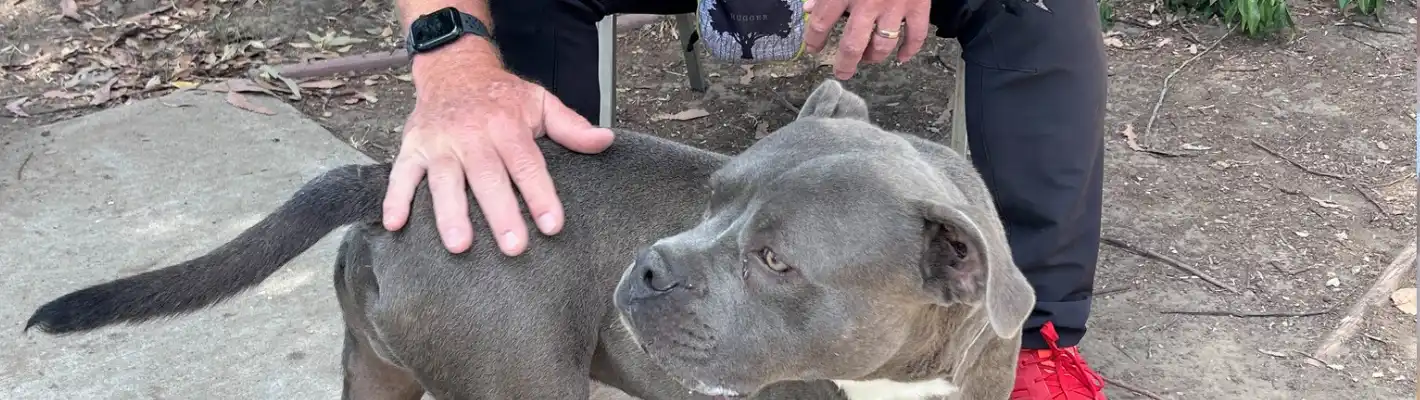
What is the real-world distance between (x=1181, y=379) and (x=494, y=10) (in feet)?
8.32

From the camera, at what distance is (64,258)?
451cm

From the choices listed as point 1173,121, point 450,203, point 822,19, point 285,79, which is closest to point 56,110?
point 285,79

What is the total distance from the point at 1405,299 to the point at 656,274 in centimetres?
317

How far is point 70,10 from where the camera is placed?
6.76m

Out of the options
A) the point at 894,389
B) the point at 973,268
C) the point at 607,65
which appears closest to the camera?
the point at 973,268

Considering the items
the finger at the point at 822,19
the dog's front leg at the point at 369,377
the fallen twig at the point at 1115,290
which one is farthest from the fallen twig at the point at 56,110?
the fallen twig at the point at 1115,290

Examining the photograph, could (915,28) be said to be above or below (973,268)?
below

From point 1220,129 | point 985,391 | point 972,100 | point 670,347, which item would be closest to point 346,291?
point 670,347

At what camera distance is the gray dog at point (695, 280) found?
2.49m

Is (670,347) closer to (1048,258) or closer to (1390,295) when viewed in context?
(1048,258)

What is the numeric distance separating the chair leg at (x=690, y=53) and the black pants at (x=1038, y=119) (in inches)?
76.4

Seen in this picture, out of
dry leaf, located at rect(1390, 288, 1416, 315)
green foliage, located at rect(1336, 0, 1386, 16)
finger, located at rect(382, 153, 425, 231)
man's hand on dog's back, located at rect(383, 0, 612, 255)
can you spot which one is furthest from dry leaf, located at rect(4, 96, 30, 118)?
green foliage, located at rect(1336, 0, 1386, 16)

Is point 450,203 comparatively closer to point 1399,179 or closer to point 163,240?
point 163,240

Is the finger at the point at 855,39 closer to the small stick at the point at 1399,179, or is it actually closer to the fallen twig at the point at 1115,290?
the fallen twig at the point at 1115,290
